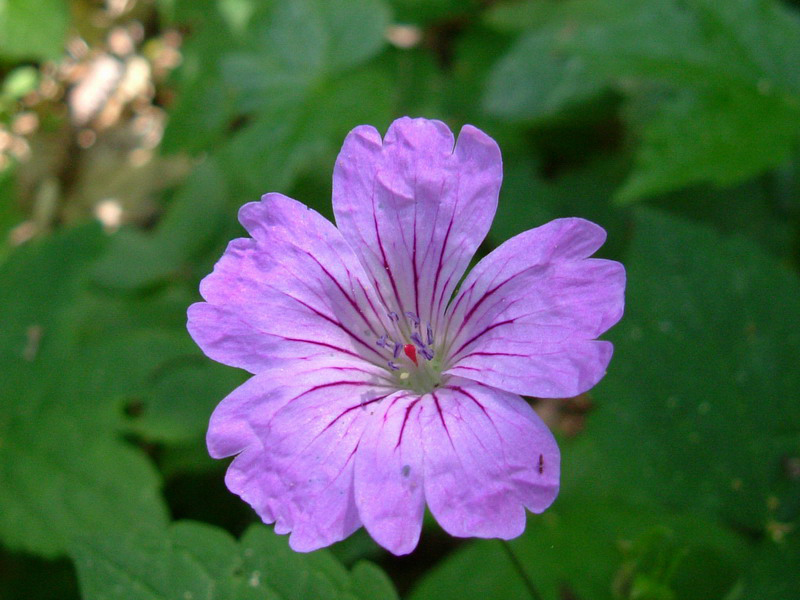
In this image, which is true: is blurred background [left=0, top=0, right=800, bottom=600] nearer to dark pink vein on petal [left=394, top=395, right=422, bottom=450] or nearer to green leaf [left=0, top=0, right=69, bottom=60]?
green leaf [left=0, top=0, right=69, bottom=60]

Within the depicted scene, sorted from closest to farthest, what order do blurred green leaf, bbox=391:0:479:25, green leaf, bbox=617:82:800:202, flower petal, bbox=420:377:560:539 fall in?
flower petal, bbox=420:377:560:539, green leaf, bbox=617:82:800:202, blurred green leaf, bbox=391:0:479:25

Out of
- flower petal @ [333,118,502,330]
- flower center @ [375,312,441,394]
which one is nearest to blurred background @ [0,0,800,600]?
flower center @ [375,312,441,394]

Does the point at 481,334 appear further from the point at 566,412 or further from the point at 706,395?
the point at 566,412

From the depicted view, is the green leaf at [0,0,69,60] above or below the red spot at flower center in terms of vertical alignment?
above

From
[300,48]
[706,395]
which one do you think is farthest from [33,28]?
[706,395]

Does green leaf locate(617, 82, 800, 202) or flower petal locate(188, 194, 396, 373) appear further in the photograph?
green leaf locate(617, 82, 800, 202)

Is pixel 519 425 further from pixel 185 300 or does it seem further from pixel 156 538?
pixel 185 300

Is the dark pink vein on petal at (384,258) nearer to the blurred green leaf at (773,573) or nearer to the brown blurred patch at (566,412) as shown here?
the blurred green leaf at (773,573)
